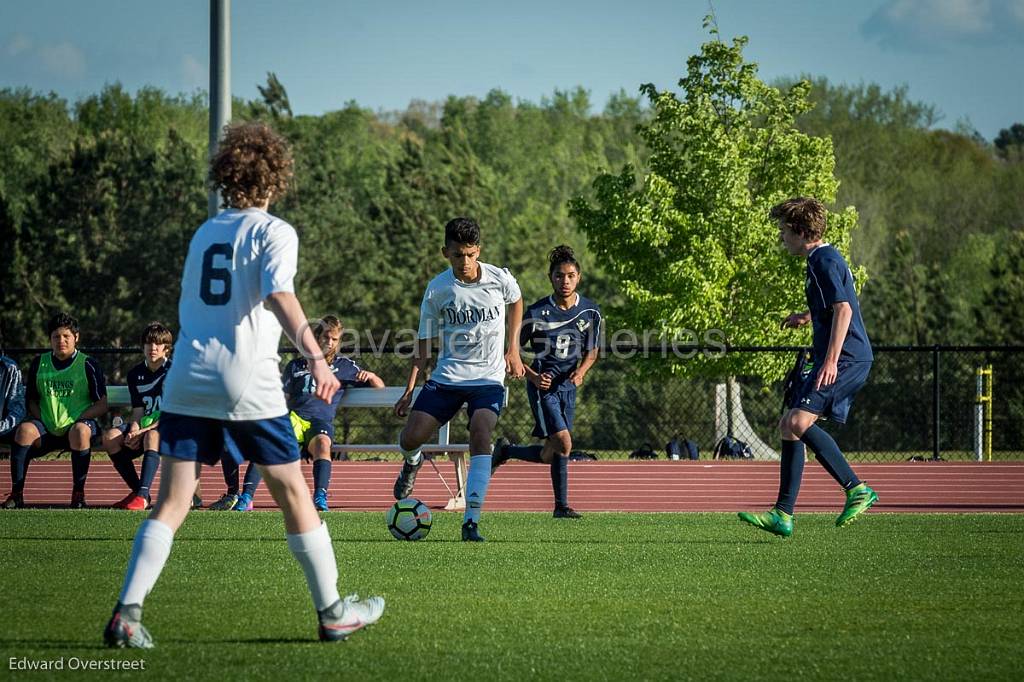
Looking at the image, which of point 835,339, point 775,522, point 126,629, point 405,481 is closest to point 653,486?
point 405,481

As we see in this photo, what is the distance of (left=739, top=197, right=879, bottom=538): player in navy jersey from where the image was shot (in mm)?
8148

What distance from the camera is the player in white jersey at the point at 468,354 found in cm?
884

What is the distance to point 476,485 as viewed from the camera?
29.2 ft

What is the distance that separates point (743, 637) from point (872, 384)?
2863cm

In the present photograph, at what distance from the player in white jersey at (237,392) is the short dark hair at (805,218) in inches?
172

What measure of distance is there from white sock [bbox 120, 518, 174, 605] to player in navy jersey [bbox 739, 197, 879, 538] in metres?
4.57

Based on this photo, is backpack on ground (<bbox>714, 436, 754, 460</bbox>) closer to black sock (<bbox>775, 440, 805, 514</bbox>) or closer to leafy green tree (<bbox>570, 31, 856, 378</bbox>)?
leafy green tree (<bbox>570, 31, 856, 378</bbox>)

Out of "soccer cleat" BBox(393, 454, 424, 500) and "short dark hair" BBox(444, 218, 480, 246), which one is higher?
"short dark hair" BBox(444, 218, 480, 246)

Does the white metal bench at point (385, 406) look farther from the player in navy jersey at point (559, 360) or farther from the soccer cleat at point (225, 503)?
the player in navy jersey at point (559, 360)

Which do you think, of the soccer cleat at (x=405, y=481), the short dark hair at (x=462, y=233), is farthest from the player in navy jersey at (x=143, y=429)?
the short dark hair at (x=462, y=233)

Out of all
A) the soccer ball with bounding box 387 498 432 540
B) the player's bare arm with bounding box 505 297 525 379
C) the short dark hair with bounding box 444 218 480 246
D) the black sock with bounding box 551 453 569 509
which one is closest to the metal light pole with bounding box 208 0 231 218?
the black sock with bounding box 551 453 569 509

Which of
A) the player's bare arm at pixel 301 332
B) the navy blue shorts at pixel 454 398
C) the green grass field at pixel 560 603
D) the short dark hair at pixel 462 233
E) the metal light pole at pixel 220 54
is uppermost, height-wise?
the metal light pole at pixel 220 54

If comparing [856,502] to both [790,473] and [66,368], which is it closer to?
[790,473]

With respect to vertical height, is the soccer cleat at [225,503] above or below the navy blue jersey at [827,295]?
below
